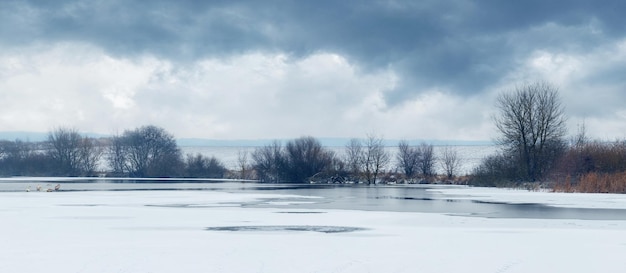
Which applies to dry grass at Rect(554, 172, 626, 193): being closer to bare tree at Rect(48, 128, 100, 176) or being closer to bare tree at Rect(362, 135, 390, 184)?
bare tree at Rect(362, 135, 390, 184)

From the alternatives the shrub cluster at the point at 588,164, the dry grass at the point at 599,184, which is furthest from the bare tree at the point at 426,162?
the dry grass at the point at 599,184

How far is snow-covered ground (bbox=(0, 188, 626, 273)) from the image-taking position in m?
10.2

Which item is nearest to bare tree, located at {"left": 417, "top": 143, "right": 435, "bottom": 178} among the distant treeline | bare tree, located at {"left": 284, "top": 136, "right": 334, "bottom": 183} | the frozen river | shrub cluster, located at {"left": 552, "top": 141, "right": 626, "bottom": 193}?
the distant treeline

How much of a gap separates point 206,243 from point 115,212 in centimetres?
944

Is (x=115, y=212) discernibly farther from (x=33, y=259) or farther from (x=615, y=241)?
(x=615, y=241)

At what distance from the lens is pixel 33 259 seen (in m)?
10.7

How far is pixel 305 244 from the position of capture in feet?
41.7

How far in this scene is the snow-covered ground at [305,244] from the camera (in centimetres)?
1021

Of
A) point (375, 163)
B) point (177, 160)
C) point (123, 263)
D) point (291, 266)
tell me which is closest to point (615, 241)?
point (291, 266)

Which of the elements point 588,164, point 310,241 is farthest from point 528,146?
point 310,241

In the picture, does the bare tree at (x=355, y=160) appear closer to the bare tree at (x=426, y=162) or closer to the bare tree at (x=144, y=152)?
the bare tree at (x=426, y=162)

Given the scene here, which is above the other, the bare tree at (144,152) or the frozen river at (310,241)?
the bare tree at (144,152)

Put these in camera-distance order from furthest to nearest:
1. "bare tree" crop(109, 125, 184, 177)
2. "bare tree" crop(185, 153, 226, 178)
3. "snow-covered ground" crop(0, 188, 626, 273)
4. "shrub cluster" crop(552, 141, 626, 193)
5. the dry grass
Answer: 1. "bare tree" crop(109, 125, 184, 177)
2. "bare tree" crop(185, 153, 226, 178)
3. "shrub cluster" crop(552, 141, 626, 193)
4. the dry grass
5. "snow-covered ground" crop(0, 188, 626, 273)

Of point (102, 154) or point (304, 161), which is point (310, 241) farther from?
point (102, 154)
